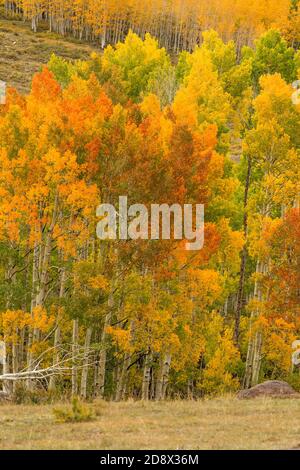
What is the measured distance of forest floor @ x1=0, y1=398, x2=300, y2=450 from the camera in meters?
16.0

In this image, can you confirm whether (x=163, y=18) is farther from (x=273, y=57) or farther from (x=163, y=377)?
(x=163, y=377)

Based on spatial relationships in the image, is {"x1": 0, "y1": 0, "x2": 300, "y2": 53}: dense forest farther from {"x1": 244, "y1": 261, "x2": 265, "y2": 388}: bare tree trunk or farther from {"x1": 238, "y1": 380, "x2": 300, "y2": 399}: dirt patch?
{"x1": 238, "y1": 380, "x2": 300, "y2": 399}: dirt patch

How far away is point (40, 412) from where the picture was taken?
70.8 ft

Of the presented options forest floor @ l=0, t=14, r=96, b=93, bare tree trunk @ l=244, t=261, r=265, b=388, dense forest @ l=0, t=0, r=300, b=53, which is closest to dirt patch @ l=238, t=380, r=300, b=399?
bare tree trunk @ l=244, t=261, r=265, b=388

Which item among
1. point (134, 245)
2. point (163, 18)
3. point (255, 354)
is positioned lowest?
point (255, 354)

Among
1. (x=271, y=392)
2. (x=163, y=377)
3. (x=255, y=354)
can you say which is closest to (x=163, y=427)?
(x=271, y=392)

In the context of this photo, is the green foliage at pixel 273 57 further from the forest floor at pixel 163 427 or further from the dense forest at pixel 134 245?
the forest floor at pixel 163 427

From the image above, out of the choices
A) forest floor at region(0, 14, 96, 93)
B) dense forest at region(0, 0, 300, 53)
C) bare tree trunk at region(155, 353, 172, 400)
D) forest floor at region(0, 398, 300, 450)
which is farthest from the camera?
dense forest at region(0, 0, 300, 53)

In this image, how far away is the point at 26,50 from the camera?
101938 mm

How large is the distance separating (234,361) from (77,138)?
15.3 metres

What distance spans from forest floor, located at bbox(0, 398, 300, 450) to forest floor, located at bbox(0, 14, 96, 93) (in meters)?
65.0

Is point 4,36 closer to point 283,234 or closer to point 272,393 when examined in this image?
point 283,234

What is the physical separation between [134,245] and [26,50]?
76126 mm
